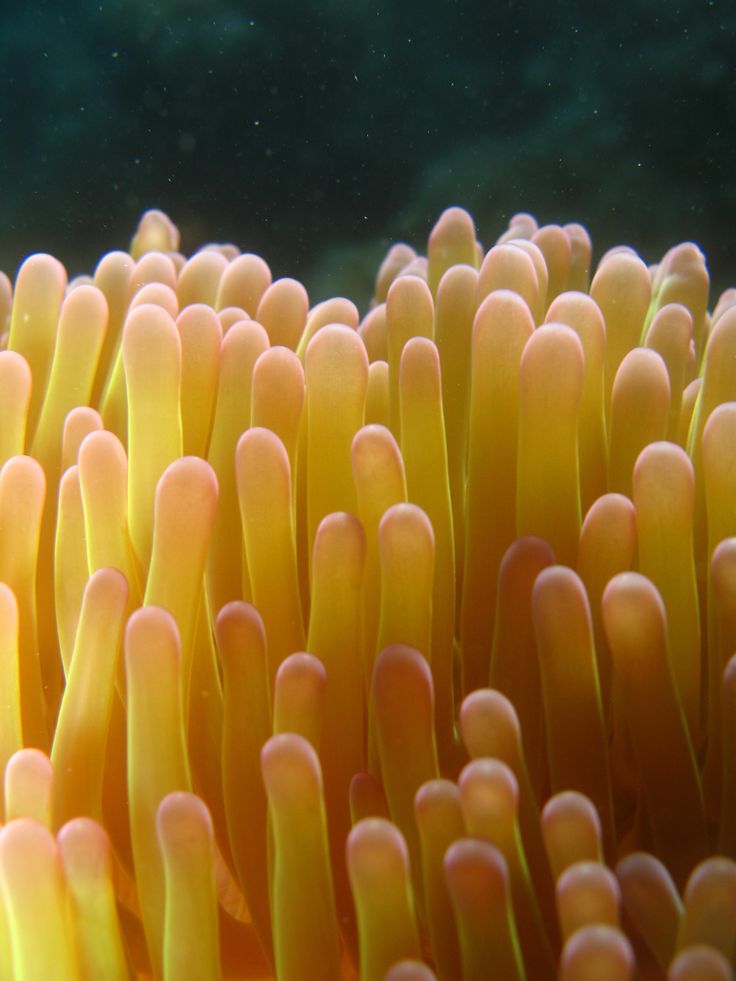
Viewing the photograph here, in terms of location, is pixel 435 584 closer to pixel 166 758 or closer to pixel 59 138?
pixel 166 758

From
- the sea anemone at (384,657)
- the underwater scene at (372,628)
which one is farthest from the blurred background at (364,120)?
the sea anemone at (384,657)

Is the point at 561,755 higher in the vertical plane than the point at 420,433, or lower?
lower

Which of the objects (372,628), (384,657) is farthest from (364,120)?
(384,657)

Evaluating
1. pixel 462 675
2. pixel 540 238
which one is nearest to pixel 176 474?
pixel 462 675

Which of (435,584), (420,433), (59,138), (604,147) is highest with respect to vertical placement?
(59,138)

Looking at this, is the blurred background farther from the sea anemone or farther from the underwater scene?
the sea anemone

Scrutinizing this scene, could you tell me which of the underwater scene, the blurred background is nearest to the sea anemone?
the underwater scene

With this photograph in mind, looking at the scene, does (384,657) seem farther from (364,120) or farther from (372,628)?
(364,120)
